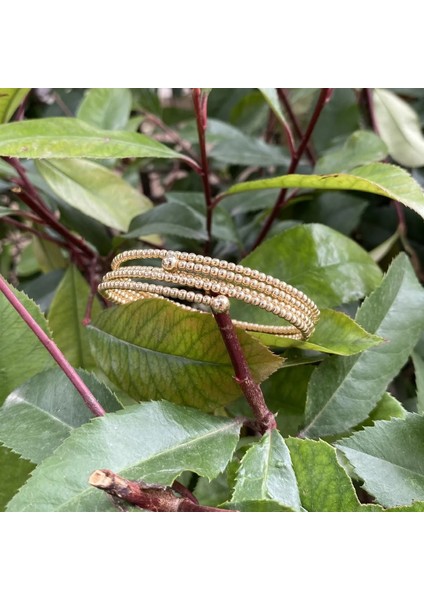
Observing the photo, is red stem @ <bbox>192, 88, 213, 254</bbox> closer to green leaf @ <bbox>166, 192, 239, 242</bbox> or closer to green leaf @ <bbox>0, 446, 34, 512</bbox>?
green leaf @ <bbox>166, 192, 239, 242</bbox>

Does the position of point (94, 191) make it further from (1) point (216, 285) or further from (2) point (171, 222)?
(1) point (216, 285)

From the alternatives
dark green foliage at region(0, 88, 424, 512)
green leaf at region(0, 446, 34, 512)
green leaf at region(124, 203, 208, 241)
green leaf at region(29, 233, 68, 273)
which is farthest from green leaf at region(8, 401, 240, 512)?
green leaf at region(29, 233, 68, 273)

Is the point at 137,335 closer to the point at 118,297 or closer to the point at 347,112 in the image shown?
the point at 118,297

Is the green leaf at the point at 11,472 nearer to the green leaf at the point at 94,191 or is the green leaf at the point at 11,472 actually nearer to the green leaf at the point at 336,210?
the green leaf at the point at 94,191

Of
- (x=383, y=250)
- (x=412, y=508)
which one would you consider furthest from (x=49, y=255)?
(x=412, y=508)

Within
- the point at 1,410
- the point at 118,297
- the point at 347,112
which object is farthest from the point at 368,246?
the point at 1,410

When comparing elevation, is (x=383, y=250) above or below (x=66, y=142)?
below

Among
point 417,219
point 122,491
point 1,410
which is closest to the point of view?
point 122,491
